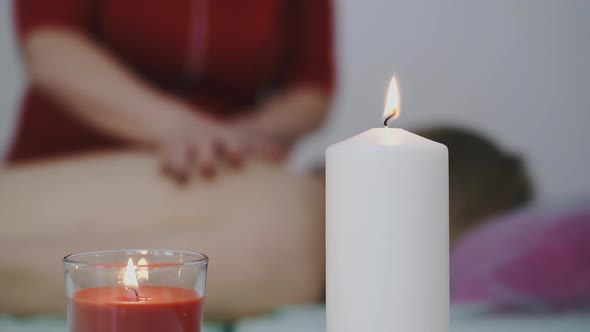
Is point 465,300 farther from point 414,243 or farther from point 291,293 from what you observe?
point 414,243

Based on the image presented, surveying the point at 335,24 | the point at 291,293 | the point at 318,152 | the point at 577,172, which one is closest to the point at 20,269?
the point at 291,293

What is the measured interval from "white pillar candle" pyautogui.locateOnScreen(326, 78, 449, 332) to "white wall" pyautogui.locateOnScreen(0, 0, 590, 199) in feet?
2.40

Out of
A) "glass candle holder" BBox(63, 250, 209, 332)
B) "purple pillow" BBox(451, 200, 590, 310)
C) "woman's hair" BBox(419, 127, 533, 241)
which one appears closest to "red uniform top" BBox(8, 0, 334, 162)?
"woman's hair" BBox(419, 127, 533, 241)

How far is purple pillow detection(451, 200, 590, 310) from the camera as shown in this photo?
1108 mm

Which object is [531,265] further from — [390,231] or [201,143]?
[390,231]

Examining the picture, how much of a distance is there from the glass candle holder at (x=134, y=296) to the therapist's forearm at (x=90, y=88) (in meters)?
0.64

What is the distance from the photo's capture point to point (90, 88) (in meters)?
1.21

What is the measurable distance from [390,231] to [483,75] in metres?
0.84

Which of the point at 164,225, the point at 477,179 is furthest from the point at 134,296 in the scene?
the point at 477,179

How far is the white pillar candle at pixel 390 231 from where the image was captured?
21.5 inches

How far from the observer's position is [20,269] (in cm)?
109

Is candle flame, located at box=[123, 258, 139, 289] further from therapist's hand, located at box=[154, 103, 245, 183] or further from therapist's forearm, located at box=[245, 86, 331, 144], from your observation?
therapist's forearm, located at box=[245, 86, 331, 144]

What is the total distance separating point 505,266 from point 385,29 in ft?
1.47

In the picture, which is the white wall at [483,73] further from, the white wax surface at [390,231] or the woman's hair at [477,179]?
the white wax surface at [390,231]
